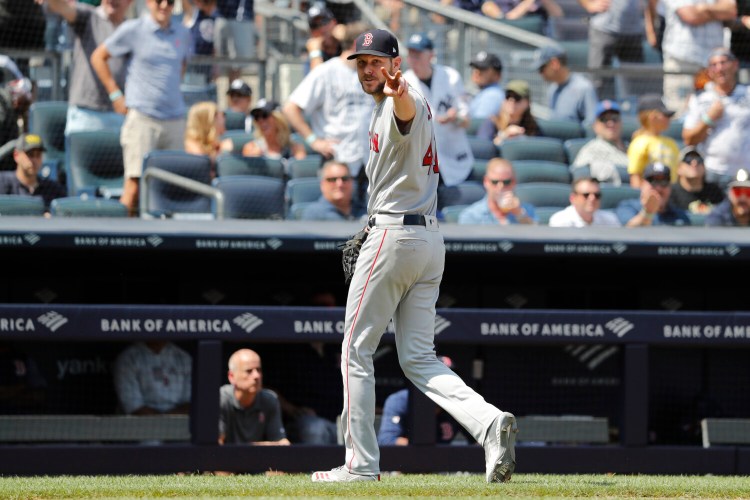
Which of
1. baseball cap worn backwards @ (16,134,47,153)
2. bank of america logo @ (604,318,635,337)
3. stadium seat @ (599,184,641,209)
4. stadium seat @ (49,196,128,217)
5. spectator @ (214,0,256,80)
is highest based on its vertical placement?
spectator @ (214,0,256,80)

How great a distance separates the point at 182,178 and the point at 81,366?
165cm

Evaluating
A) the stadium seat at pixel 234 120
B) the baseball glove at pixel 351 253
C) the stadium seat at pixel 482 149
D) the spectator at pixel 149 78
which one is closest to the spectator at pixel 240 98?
the stadium seat at pixel 234 120

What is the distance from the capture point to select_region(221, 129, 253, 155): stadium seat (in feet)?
28.6

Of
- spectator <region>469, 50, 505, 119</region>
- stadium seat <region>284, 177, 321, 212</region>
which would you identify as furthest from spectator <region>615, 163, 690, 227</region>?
spectator <region>469, 50, 505, 119</region>

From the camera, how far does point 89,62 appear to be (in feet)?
28.3

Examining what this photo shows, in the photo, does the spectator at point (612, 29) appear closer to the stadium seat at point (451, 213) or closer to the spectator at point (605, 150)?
the spectator at point (605, 150)

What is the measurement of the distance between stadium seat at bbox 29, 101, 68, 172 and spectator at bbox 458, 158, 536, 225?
9.33ft

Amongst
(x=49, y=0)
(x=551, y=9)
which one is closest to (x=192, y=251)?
(x=49, y=0)

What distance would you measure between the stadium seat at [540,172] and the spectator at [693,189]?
0.77 meters

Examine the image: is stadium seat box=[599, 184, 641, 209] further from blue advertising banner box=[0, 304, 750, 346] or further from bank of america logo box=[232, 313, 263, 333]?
bank of america logo box=[232, 313, 263, 333]

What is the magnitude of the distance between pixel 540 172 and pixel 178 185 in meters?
2.56

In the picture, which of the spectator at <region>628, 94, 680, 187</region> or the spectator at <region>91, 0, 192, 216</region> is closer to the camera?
the spectator at <region>91, 0, 192, 216</region>

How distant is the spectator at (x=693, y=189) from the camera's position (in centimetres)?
837

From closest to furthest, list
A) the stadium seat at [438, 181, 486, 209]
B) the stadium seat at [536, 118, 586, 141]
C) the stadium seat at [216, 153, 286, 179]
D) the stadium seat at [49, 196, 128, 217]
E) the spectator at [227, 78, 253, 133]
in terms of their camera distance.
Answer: the stadium seat at [49, 196, 128, 217] < the stadium seat at [216, 153, 286, 179] < the stadium seat at [438, 181, 486, 209] < the spectator at [227, 78, 253, 133] < the stadium seat at [536, 118, 586, 141]
